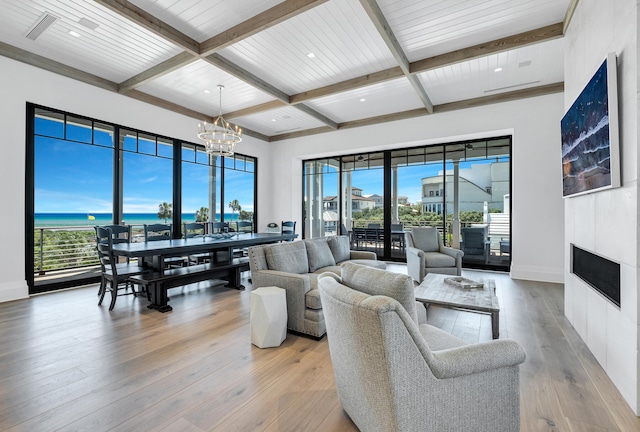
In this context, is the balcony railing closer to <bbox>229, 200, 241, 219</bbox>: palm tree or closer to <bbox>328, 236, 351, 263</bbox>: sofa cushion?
<bbox>229, 200, 241, 219</bbox>: palm tree

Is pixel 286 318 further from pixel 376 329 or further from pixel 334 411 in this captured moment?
pixel 376 329

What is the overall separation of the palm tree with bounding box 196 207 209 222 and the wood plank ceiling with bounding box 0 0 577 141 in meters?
2.33

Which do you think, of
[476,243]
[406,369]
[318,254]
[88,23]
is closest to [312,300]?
[318,254]

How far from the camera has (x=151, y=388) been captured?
1.97m

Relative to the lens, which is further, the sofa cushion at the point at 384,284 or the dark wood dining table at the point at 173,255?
the dark wood dining table at the point at 173,255

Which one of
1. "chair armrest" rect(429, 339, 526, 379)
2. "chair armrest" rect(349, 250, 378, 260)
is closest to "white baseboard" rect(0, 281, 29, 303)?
"chair armrest" rect(349, 250, 378, 260)

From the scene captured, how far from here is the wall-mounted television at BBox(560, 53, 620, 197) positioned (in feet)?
6.68

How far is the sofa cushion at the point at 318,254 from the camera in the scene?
3680 millimetres


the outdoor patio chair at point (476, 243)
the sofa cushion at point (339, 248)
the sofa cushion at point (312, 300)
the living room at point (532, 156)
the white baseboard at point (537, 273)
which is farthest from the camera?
the outdoor patio chair at point (476, 243)

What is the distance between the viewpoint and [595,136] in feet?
7.59

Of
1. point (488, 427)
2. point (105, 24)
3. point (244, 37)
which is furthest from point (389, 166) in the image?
point (488, 427)

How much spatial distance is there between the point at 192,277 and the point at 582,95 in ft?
15.2

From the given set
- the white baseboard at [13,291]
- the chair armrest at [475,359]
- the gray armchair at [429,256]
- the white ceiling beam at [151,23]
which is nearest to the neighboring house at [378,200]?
the gray armchair at [429,256]

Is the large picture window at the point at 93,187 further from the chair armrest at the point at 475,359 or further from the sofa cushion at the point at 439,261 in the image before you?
the chair armrest at the point at 475,359
